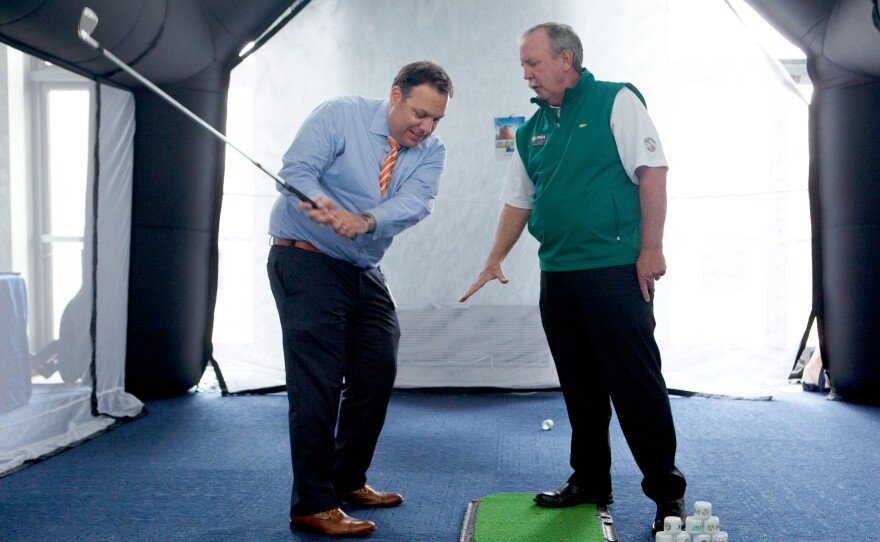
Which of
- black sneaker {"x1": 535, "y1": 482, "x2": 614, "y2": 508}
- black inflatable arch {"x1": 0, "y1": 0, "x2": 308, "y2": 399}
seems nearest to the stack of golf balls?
black sneaker {"x1": 535, "y1": 482, "x2": 614, "y2": 508}

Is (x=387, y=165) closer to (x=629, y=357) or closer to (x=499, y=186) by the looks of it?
(x=629, y=357)

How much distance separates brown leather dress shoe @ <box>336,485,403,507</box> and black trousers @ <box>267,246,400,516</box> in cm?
6

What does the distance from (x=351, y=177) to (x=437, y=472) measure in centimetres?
110

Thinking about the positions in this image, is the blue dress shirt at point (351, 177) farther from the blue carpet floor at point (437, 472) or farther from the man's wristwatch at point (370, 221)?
the blue carpet floor at point (437, 472)

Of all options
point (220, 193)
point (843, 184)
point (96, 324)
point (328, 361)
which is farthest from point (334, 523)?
point (843, 184)

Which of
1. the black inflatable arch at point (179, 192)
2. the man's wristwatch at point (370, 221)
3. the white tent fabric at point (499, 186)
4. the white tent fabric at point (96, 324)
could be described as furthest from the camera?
the white tent fabric at point (499, 186)

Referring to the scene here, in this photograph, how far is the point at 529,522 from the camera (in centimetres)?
218

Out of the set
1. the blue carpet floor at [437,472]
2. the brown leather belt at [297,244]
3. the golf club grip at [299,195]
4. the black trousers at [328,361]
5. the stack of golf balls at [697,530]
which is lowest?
the blue carpet floor at [437,472]

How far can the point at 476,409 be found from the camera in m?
3.95

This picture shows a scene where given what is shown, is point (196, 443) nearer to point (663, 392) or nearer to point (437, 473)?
point (437, 473)

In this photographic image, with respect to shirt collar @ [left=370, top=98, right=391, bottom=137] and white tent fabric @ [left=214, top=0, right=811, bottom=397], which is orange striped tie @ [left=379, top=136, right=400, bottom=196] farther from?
white tent fabric @ [left=214, top=0, right=811, bottom=397]

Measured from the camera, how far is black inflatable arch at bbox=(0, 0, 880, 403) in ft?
12.5

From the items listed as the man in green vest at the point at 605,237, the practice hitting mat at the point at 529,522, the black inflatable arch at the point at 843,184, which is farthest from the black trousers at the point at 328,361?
the black inflatable arch at the point at 843,184

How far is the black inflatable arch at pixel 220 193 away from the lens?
3811 mm
